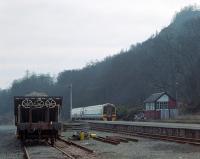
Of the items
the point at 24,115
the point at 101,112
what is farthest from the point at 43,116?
the point at 101,112

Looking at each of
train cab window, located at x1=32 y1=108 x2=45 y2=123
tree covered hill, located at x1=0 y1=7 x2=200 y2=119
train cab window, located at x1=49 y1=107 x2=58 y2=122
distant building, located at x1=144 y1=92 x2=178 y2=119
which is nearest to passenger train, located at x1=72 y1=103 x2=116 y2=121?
distant building, located at x1=144 y1=92 x2=178 y2=119

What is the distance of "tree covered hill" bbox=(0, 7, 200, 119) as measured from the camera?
Result: 335 feet

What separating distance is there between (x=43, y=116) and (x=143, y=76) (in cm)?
9507

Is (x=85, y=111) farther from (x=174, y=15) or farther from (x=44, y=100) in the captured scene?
(x=174, y=15)

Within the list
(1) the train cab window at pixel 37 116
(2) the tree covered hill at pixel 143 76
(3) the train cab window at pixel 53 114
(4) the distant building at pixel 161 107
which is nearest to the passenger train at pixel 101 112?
(4) the distant building at pixel 161 107

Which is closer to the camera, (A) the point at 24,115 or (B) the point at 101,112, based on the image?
(A) the point at 24,115

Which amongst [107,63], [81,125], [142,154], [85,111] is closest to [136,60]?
[107,63]

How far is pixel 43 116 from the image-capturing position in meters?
29.2

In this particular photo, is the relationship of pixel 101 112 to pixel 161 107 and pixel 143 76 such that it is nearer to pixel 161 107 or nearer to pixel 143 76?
pixel 161 107

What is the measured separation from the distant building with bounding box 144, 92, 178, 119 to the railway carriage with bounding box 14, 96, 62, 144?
47.5 m

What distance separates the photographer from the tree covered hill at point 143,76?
Answer: 10200 cm

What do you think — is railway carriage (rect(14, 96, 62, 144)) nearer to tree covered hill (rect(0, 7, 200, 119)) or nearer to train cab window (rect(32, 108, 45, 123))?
train cab window (rect(32, 108, 45, 123))

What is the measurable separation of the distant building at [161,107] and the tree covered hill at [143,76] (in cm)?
303

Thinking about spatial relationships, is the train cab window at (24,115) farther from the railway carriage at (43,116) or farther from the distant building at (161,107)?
the distant building at (161,107)
